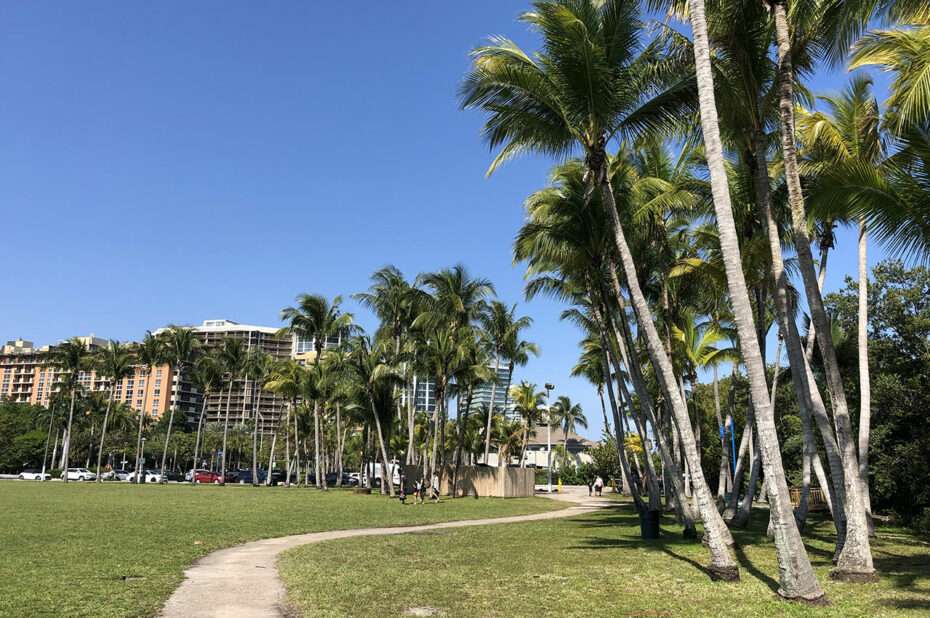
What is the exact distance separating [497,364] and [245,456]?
3676 inches

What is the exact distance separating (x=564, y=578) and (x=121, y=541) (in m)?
9.94

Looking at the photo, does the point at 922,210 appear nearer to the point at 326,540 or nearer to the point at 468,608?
the point at 468,608

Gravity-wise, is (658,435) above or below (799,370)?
below

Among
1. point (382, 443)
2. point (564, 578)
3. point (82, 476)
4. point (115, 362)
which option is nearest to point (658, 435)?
point (564, 578)

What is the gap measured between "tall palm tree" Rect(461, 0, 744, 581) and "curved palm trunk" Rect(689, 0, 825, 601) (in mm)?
3267

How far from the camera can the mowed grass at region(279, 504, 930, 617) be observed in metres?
7.69

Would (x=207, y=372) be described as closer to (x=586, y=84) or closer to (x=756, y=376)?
(x=586, y=84)

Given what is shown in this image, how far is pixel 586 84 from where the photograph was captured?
43.7ft

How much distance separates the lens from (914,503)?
22094mm

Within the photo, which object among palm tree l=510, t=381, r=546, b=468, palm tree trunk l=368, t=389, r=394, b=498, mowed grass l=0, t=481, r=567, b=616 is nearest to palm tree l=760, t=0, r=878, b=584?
mowed grass l=0, t=481, r=567, b=616

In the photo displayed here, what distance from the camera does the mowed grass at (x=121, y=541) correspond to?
7.69 meters

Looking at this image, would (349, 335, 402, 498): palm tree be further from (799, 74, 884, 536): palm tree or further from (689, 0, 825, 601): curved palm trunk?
(689, 0, 825, 601): curved palm trunk

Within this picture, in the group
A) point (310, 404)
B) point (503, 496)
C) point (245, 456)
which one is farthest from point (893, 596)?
point (245, 456)

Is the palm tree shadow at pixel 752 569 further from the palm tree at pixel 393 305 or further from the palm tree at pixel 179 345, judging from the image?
the palm tree at pixel 179 345
